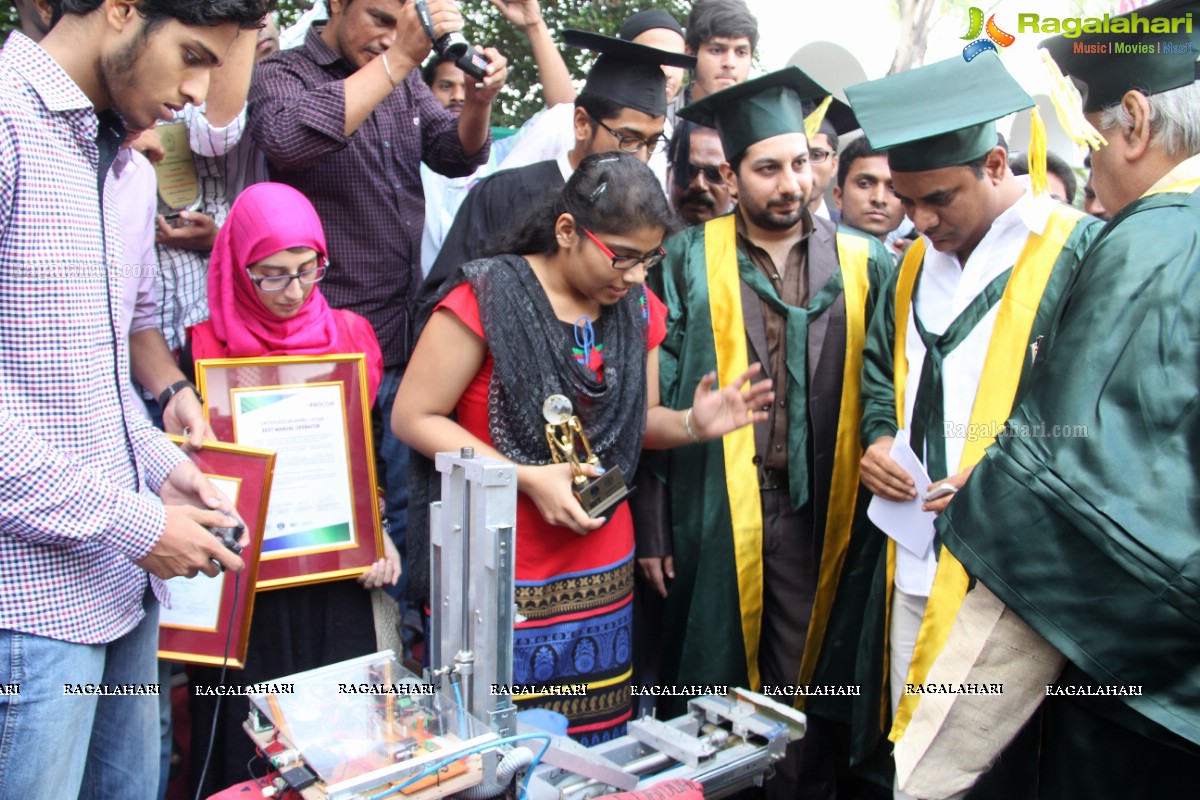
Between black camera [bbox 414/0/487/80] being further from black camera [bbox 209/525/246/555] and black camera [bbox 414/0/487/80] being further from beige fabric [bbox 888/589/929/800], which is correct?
beige fabric [bbox 888/589/929/800]

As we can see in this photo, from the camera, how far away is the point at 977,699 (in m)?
1.56

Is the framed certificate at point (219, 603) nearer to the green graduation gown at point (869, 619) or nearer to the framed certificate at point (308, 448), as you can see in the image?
the framed certificate at point (308, 448)

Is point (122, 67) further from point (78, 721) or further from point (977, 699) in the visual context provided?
point (977, 699)

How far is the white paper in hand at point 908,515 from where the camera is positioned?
2660 millimetres

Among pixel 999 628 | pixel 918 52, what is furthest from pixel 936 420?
pixel 918 52

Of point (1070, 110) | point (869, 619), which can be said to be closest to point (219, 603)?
point (869, 619)

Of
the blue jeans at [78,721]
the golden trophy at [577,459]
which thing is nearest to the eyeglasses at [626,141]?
the golden trophy at [577,459]

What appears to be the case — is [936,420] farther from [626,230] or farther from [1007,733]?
[1007,733]

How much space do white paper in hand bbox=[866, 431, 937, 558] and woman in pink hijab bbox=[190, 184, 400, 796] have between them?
1358 millimetres

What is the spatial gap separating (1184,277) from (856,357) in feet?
5.23

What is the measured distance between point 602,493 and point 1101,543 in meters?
1.21

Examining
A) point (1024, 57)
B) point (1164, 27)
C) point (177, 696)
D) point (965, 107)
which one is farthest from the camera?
point (177, 696)

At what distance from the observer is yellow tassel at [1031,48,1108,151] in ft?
6.04

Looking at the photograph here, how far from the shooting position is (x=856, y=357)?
3094 mm
